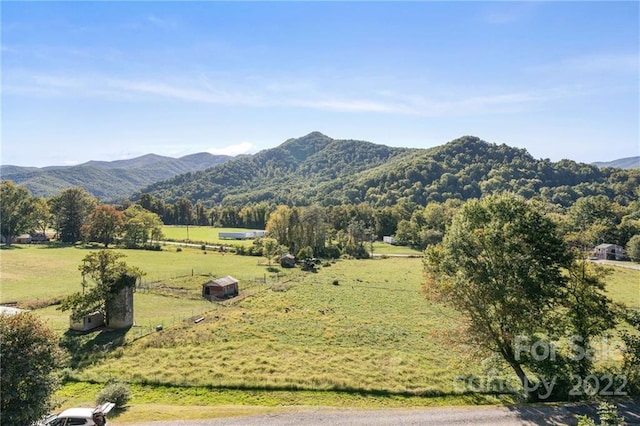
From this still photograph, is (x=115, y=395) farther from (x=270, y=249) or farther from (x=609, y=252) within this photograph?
(x=609, y=252)

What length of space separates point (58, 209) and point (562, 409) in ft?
374

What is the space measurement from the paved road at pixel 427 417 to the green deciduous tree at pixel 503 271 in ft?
8.72

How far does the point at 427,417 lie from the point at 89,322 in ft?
92.5

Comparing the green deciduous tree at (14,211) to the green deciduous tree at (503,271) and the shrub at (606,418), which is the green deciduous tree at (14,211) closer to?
the green deciduous tree at (503,271)

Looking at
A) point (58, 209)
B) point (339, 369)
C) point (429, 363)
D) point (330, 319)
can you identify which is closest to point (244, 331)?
point (330, 319)

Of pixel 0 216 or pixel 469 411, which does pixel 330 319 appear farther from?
pixel 0 216

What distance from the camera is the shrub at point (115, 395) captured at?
17.7 meters

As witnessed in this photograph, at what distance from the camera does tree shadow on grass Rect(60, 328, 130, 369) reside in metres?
25.2

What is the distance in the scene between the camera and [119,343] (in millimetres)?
27812

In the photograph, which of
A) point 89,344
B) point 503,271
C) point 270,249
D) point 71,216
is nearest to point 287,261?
point 270,249

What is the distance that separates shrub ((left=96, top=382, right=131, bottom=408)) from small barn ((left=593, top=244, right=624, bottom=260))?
323ft

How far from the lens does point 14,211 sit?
86.9 metres

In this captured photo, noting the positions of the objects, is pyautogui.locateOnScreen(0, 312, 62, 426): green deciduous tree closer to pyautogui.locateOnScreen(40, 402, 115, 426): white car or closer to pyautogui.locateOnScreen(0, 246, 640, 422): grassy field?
pyautogui.locateOnScreen(40, 402, 115, 426): white car

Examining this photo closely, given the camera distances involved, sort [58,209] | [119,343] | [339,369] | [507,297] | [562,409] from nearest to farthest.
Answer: [562,409] → [507,297] → [339,369] → [119,343] → [58,209]
